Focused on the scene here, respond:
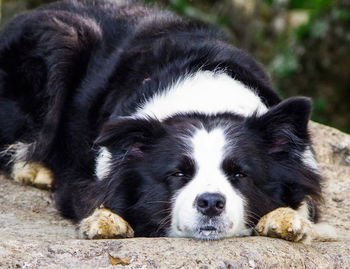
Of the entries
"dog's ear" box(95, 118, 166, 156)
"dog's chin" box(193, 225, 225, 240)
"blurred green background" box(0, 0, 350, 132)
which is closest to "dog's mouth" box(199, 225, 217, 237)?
"dog's chin" box(193, 225, 225, 240)

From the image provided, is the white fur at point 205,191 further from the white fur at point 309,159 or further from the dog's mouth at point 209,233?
the white fur at point 309,159

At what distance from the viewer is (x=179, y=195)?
405 cm

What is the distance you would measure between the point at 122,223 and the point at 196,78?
4.24 feet

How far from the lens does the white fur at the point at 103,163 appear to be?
4.65m

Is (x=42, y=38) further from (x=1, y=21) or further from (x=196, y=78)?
(x=1, y=21)

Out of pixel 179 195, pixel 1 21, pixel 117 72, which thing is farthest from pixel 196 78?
pixel 1 21

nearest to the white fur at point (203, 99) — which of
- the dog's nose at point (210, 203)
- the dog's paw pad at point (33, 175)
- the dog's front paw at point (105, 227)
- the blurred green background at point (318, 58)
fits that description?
the dog's front paw at point (105, 227)

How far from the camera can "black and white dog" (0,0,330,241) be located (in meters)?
4.09

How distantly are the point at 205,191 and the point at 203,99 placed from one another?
109 cm

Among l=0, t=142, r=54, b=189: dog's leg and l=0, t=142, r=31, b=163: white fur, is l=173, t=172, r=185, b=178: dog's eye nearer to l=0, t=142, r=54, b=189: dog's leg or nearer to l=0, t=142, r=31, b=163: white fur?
l=0, t=142, r=54, b=189: dog's leg

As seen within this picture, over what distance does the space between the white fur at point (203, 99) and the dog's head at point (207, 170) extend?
0.15 m

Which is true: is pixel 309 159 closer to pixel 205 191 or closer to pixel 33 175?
pixel 205 191

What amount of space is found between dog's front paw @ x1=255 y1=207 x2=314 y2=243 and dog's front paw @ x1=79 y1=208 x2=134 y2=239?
33.9 inches

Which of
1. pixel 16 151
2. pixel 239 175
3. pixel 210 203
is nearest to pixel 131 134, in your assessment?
pixel 239 175
